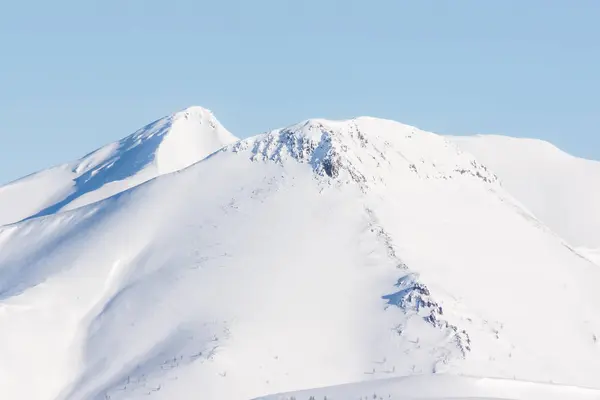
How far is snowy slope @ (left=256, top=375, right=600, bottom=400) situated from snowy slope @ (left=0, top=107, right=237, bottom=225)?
11353cm

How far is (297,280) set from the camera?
3814 inches

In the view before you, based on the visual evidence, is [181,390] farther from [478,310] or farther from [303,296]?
[478,310]

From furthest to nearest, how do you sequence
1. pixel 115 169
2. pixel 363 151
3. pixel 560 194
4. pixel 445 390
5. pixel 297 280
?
pixel 560 194, pixel 115 169, pixel 363 151, pixel 297 280, pixel 445 390

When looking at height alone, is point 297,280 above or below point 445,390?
above

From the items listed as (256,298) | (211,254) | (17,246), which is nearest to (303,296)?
(256,298)

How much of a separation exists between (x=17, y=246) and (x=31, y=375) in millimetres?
26685

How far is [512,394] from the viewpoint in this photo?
51.7 metres

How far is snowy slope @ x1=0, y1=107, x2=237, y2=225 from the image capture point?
555ft

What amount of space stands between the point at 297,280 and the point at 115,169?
87.2 metres

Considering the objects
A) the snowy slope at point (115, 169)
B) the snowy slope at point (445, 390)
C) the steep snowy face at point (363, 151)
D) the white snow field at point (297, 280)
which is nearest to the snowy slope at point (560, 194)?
the snowy slope at point (115, 169)

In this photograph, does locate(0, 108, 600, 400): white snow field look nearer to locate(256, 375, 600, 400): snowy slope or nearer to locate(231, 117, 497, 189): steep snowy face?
locate(231, 117, 497, 189): steep snowy face

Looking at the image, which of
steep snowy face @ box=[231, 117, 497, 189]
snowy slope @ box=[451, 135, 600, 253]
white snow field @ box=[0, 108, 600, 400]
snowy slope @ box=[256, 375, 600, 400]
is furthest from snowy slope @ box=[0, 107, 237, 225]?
snowy slope @ box=[256, 375, 600, 400]

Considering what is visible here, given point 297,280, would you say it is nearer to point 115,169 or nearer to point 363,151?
point 363,151

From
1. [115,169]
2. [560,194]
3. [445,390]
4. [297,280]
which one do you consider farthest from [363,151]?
[560,194]
